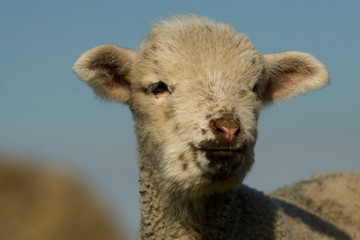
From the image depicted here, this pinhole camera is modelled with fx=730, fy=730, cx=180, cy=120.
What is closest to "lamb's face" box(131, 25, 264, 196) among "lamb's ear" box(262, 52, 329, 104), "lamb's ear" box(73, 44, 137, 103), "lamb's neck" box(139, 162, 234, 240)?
"lamb's ear" box(73, 44, 137, 103)

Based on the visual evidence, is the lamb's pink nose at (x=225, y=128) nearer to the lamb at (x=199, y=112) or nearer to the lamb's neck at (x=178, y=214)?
the lamb at (x=199, y=112)

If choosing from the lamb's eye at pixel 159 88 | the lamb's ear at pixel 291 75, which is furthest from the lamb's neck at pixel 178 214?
the lamb's ear at pixel 291 75

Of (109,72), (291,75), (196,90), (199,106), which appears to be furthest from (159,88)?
(291,75)

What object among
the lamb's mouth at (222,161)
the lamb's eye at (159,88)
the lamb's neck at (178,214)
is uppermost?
the lamb's eye at (159,88)

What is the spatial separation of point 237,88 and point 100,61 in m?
1.70

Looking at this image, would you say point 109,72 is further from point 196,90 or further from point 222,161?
point 222,161

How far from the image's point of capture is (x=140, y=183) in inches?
307

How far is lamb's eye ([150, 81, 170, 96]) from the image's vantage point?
7355 mm

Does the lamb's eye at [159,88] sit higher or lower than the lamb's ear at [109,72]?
lower

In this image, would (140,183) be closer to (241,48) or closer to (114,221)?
(241,48)

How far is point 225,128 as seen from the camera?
6.32 metres

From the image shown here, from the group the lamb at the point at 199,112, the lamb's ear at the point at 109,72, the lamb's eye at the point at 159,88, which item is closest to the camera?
the lamb at the point at 199,112

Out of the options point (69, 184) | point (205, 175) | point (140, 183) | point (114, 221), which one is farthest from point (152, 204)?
point (69, 184)

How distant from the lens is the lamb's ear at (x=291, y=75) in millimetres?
8352
